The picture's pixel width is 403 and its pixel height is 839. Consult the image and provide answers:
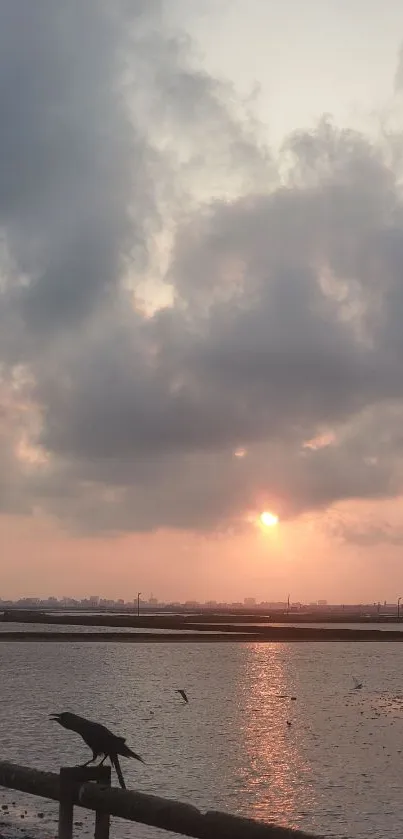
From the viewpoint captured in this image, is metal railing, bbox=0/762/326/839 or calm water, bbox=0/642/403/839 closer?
metal railing, bbox=0/762/326/839

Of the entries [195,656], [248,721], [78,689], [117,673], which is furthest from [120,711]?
[195,656]

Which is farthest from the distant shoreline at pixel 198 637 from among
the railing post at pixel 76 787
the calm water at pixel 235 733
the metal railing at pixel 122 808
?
the railing post at pixel 76 787

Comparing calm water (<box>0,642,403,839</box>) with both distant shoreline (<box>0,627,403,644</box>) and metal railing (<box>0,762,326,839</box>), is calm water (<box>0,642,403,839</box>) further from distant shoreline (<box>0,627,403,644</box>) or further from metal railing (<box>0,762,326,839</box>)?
distant shoreline (<box>0,627,403,644</box>)

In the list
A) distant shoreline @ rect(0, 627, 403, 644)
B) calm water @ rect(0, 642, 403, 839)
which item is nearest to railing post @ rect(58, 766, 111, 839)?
calm water @ rect(0, 642, 403, 839)

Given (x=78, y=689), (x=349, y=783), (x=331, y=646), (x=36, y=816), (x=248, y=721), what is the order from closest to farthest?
1. (x=36, y=816)
2. (x=349, y=783)
3. (x=248, y=721)
4. (x=78, y=689)
5. (x=331, y=646)

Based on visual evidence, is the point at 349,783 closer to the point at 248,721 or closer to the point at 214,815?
the point at 248,721

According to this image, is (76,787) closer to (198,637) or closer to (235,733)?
(235,733)
